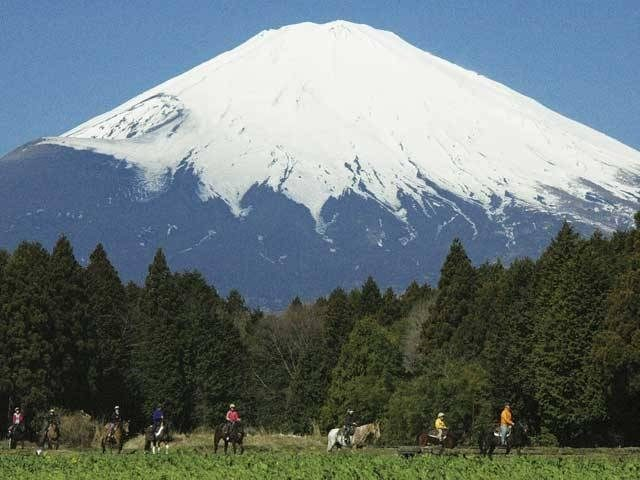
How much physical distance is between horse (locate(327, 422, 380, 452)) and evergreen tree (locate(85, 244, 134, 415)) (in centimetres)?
3647

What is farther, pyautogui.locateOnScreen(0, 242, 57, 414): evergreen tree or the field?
pyautogui.locateOnScreen(0, 242, 57, 414): evergreen tree

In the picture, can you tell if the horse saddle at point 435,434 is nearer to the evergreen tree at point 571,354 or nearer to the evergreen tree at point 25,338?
the evergreen tree at point 571,354

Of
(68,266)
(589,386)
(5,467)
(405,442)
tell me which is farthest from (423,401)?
(5,467)

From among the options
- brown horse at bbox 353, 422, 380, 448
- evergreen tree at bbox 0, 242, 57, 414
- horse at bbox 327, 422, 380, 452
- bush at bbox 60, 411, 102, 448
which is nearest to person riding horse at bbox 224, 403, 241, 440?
horse at bbox 327, 422, 380, 452

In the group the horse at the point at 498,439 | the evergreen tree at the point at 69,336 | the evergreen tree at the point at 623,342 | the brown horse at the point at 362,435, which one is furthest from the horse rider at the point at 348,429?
the evergreen tree at the point at 69,336

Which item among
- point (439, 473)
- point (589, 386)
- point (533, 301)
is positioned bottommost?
point (439, 473)

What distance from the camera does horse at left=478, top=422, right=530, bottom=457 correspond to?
55.7 metres

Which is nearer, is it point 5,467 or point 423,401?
point 5,467

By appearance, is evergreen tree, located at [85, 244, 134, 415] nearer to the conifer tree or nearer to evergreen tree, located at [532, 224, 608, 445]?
the conifer tree

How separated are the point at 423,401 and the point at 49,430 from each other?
115 ft

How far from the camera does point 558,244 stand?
89375 mm

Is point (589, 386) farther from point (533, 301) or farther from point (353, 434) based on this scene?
point (353, 434)

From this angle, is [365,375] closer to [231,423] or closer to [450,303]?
[450,303]

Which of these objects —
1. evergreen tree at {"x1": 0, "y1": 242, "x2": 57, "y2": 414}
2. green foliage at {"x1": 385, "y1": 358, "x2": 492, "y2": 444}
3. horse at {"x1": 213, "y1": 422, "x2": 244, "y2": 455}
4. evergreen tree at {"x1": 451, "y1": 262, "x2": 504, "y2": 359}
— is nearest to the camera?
horse at {"x1": 213, "y1": 422, "x2": 244, "y2": 455}
